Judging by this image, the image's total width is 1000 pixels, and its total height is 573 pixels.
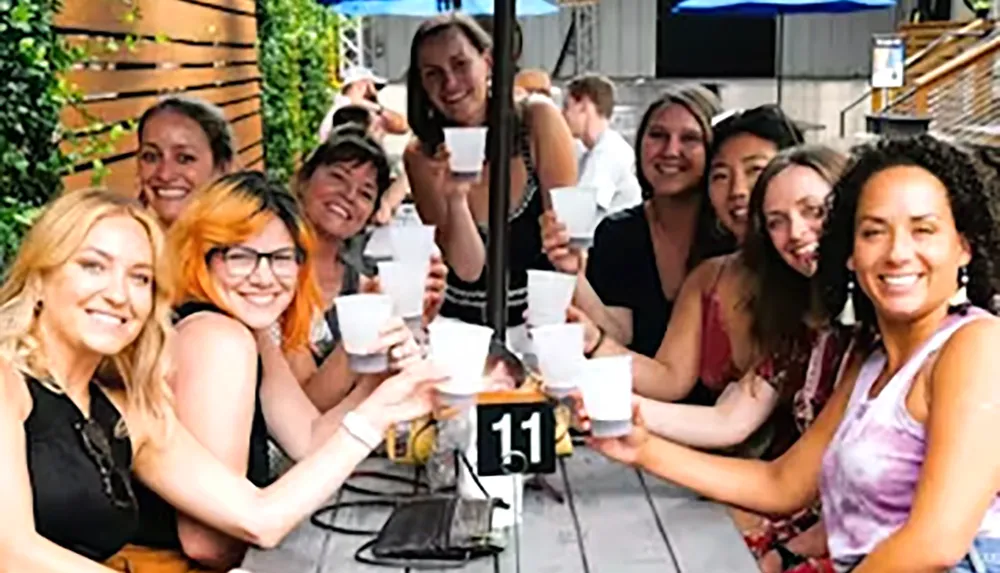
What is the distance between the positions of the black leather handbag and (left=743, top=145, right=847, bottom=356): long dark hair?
86 centimetres

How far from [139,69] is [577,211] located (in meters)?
3.32

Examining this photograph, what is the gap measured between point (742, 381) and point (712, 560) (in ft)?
2.61

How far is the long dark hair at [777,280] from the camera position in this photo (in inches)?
119

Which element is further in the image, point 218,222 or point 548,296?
point 548,296

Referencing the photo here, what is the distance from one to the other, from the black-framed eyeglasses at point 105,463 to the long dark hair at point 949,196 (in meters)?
1.23

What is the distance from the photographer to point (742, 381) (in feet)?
10.2

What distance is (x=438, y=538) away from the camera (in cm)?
238

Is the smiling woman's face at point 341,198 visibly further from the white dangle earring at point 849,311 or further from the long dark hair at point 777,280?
the white dangle earring at point 849,311

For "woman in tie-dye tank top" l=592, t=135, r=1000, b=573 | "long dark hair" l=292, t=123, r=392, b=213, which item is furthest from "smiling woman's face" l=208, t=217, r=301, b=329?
"long dark hair" l=292, t=123, r=392, b=213

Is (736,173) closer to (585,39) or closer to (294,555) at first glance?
(294,555)

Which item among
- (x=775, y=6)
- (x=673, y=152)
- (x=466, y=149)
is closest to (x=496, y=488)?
(x=466, y=149)

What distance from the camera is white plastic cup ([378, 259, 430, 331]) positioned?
2750 mm

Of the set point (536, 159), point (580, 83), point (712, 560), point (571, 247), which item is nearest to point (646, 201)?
point (536, 159)

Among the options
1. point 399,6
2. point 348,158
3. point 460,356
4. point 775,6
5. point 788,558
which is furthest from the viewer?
point 775,6
